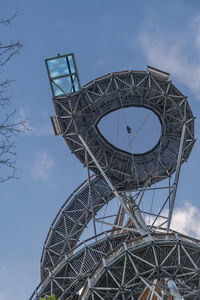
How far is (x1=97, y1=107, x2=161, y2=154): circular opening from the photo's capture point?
25281 mm

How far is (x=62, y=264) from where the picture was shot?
21.0 meters

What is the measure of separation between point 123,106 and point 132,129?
2269 mm

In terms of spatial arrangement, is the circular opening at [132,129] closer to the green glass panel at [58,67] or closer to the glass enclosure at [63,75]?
the glass enclosure at [63,75]

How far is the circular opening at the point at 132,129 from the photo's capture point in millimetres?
25281

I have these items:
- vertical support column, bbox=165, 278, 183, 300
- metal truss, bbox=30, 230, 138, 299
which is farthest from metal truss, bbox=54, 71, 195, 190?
vertical support column, bbox=165, 278, 183, 300

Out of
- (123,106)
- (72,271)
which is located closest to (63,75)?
(123,106)

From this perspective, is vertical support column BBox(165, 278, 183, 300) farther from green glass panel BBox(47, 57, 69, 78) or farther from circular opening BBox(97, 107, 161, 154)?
green glass panel BBox(47, 57, 69, 78)

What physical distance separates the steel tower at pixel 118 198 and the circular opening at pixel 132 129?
1.09 feet

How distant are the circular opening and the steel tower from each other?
0.33 m

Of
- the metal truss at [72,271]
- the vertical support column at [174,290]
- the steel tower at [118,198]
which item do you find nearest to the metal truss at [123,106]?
the steel tower at [118,198]

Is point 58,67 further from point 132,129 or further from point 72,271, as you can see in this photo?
point 72,271

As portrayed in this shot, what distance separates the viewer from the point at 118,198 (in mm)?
19156

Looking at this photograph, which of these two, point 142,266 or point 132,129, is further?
point 132,129

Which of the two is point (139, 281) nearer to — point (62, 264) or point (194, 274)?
point (194, 274)
